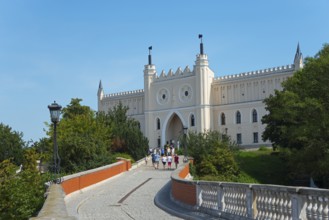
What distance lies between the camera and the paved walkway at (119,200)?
48.4 ft

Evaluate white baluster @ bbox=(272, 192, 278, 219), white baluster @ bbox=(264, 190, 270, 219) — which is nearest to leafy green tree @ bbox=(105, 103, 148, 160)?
white baluster @ bbox=(264, 190, 270, 219)

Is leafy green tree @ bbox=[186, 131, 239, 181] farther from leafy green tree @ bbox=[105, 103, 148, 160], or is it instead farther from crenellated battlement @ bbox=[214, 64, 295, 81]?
crenellated battlement @ bbox=[214, 64, 295, 81]

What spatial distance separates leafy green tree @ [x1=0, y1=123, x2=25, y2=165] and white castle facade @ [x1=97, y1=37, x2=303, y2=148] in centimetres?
2202

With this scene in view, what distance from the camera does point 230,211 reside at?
12.0 meters

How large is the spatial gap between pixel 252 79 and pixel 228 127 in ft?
23.1

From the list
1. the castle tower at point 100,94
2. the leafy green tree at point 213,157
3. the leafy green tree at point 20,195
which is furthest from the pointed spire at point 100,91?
the leafy green tree at point 20,195

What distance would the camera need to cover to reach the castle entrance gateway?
237 feet

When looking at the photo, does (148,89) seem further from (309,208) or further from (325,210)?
(325,210)

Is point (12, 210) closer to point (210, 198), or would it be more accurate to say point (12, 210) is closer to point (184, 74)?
point (210, 198)

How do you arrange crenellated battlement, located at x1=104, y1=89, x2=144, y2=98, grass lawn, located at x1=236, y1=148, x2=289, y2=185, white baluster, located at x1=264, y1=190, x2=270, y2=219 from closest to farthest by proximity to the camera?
1. white baluster, located at x1=264, y1=190, x2=270, y2=219
2. grass lawn, located at x1=236, y1=148, x2=289, y2=185
3. crenellated battlement, located at x1=104, y1=89, x2=144, y2=98

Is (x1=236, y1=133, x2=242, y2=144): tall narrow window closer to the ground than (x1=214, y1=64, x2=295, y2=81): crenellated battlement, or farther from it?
closer to the ground

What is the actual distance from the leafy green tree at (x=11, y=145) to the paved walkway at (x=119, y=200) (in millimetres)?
22529

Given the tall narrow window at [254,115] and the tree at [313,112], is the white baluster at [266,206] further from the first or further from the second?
the tall narrow window at [254,115]

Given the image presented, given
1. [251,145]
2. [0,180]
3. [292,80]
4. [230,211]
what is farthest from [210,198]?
[251,145]
